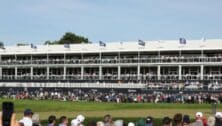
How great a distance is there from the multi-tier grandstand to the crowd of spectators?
4.53m

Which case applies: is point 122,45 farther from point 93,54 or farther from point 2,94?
point 2,94

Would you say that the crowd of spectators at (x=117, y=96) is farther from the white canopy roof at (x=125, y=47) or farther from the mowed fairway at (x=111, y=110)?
the white canopy roof at (x=125, y=47)

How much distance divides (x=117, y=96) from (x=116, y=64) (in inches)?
1239

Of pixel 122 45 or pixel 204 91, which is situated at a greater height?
pixel 122 45

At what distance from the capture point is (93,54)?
11931cm

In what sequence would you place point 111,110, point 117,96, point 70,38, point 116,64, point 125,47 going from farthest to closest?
point 70,38 < point 125,47 < point 116,64 < point 117,96 < point 111,110

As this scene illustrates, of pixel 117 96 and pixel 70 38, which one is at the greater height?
pixel 70 38

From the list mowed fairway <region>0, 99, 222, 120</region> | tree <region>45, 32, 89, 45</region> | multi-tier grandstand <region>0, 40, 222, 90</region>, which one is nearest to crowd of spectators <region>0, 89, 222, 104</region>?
multi-tier grandstand <region>0, 40, 222, 90</region>

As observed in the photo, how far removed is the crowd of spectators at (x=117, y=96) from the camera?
72.4 metres

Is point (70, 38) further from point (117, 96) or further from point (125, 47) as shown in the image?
point (117, 96)

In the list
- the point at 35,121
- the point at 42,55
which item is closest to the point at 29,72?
the point at 42,55

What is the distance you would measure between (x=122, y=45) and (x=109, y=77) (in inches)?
318

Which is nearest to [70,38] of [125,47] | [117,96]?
[125,47]

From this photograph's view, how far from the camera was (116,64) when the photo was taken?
360 feet
